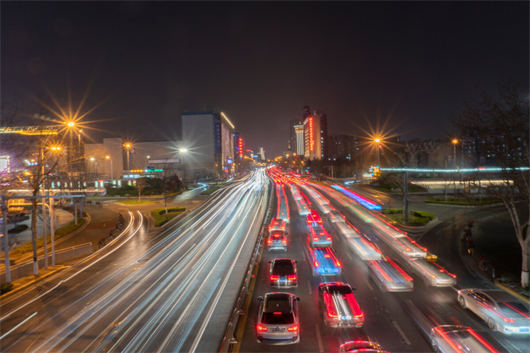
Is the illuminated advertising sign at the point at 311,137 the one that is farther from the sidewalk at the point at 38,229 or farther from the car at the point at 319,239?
the car at the point at 319,239

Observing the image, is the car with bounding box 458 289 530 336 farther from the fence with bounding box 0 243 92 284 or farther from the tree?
the fence with bounding box 0 243 92 284

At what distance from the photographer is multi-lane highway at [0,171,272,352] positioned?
10.7m

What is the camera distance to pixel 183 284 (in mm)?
15984

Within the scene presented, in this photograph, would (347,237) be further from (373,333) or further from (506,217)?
(506,217)

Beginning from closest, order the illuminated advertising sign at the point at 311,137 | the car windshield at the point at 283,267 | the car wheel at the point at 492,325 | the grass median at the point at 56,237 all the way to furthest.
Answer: the car wheel at the point at 492,325
the car windshield at the point at 283,267
the grass median at the point at 56,237
the illuminated advertising sign at the point at 311,137

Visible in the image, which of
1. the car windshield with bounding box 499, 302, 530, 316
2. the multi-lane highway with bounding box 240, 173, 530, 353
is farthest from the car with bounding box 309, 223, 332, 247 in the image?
the car windshield with bounding box 499, 302, 530, 316

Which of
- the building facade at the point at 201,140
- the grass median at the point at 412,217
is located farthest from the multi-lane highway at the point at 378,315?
the building facade at the point at 201,140

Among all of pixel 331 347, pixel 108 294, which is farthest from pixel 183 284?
pixel 331 347

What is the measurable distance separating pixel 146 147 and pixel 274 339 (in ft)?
350

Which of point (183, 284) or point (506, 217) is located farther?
point (506, 217)

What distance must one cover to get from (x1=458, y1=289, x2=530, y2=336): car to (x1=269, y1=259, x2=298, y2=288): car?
767 centimetres

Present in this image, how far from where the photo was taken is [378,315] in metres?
12.3

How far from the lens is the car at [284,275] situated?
50.1 feet

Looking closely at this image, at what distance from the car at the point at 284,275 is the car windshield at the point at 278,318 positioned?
14.6 feet
